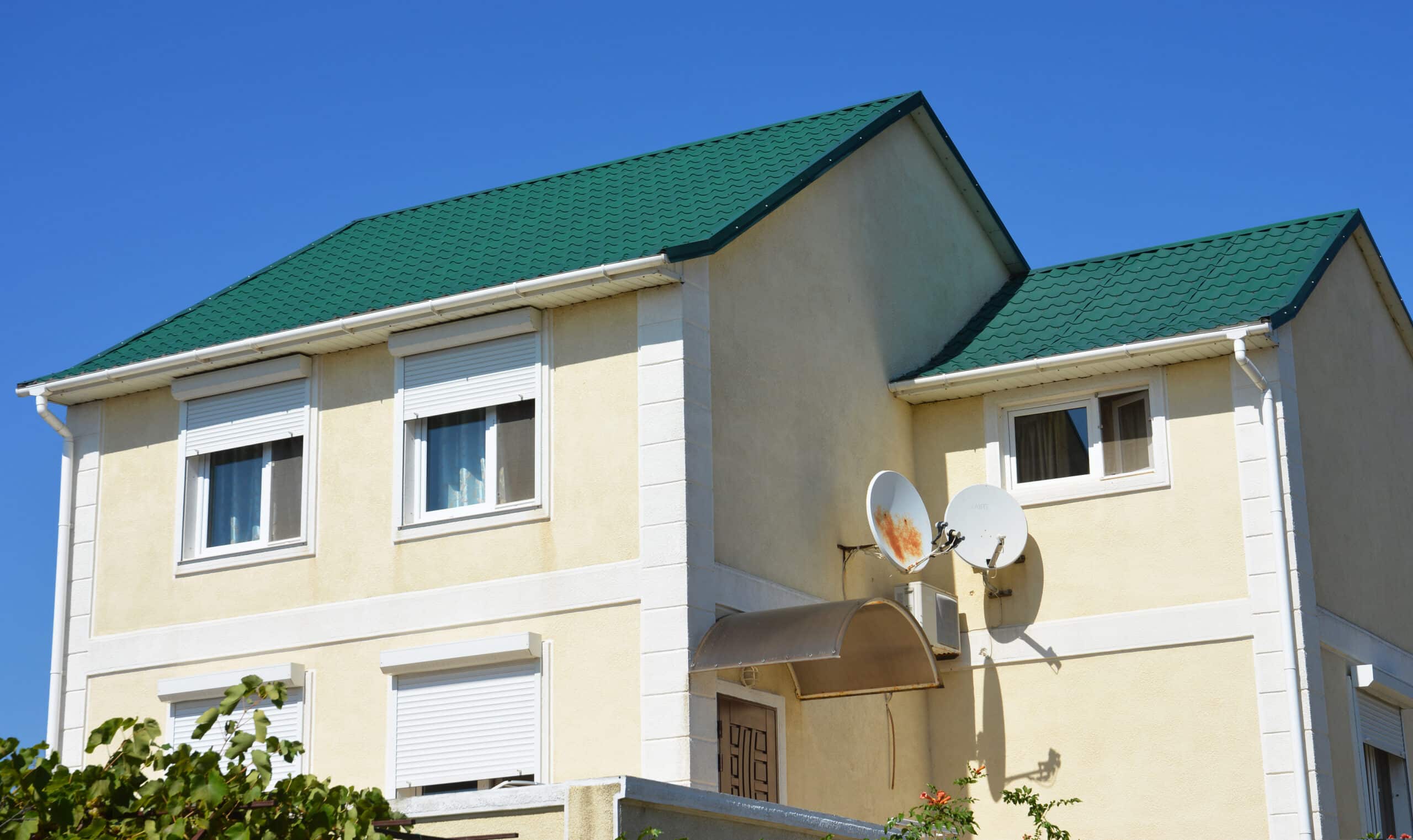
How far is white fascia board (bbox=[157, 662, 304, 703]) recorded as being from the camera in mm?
15508

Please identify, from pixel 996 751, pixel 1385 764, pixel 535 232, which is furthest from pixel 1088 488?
pixel 535 232

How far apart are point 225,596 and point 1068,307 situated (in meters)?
9.22

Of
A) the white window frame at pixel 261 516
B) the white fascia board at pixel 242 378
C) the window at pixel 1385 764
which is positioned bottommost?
the window at pixel 1385 764

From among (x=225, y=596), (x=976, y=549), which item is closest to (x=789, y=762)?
(x=976, y=549)

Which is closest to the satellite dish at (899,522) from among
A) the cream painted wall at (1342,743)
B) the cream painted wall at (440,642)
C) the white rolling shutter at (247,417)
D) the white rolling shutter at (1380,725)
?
the cream painted wall at (440,642)

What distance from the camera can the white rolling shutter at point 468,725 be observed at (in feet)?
47.1

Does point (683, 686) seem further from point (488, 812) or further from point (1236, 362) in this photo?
point (1236, 362)

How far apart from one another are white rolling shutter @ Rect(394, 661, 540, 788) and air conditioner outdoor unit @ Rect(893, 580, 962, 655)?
12.5 feet

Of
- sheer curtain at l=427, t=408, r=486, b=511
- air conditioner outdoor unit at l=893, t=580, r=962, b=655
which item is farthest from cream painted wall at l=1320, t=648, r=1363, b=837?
sheer curtain at l=427, t=408, r=486, b=511

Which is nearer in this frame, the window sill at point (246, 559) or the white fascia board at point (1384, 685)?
the window sill at point (246, 559)

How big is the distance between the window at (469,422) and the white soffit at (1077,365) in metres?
4.45

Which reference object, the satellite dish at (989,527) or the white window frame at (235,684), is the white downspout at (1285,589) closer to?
the satellite dish at (989,527)

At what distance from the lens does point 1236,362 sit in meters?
16.0

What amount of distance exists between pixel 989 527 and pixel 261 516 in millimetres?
7004
